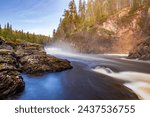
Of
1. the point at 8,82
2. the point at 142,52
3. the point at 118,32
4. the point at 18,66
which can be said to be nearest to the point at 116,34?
the point at 118,32

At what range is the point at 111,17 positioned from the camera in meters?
20.9

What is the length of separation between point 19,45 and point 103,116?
25.3ft

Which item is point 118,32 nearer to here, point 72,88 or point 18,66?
point 18,66

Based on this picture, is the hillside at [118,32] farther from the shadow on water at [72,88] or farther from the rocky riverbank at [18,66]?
the shadow on water at [72,88]

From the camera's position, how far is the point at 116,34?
1912cm

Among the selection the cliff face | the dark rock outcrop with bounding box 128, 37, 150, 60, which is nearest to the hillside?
the cliff face

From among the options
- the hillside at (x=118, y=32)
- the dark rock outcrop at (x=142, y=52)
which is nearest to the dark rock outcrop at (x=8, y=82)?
the dark rock outcrop at (x=142, y=52)

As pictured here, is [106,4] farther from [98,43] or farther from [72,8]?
[98,43]

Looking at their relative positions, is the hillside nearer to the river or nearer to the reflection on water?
the river

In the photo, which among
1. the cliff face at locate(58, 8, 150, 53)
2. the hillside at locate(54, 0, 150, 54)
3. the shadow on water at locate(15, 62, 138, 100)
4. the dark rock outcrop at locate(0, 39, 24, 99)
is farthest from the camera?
the cliff face at locate(58, 8, 150, 53)

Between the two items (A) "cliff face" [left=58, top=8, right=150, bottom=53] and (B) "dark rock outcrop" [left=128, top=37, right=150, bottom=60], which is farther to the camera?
(A) "cliff face" [left=58, top=8, right=150, bottom=53]

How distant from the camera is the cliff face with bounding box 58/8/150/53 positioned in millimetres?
17516

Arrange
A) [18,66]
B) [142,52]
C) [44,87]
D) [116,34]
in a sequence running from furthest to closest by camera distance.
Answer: [116,34], [142,52], [18,66], [44,87]

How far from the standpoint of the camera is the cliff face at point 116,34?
690 inches
